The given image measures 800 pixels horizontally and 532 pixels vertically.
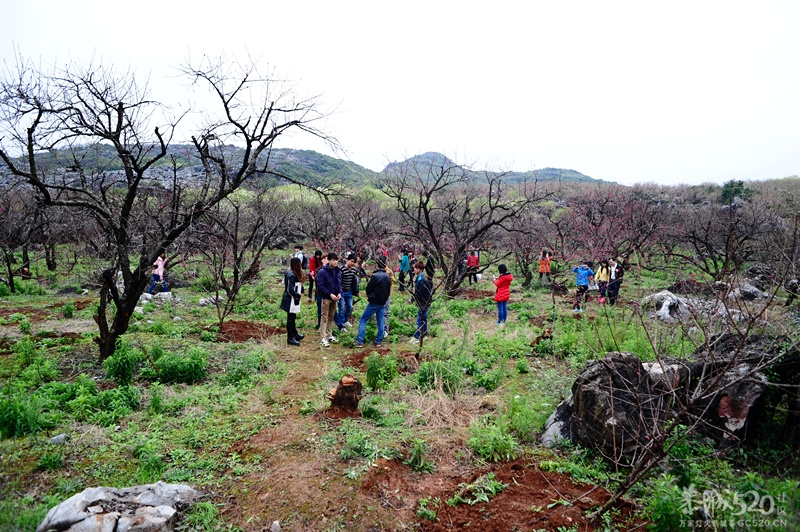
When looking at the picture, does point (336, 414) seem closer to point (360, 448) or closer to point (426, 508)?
point (360, 448)

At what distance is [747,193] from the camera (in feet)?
115

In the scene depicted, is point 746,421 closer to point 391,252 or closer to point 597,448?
point 597,448

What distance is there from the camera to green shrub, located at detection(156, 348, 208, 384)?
6.43 meters

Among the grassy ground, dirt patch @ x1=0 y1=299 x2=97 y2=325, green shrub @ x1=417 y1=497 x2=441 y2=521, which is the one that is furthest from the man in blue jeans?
dirt patch @ x1=0 y1=299 x2=97 y2=325

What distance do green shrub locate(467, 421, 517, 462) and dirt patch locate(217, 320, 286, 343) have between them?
5.74 m

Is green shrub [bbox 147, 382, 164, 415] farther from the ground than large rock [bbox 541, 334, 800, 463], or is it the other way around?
large rock [bbox 541, 334, 800, 463]

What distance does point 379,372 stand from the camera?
644cm

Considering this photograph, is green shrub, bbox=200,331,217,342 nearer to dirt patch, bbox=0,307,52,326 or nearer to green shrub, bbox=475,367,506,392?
dirt patch, bbox=0,307,52,326

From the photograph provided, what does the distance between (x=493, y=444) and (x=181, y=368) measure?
15.8 ft

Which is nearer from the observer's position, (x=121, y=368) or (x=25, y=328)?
(x=121, y=368)

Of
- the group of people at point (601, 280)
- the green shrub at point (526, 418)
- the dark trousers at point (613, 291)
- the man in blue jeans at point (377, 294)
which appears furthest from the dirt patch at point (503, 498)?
the dark trousers at point (613, 291)

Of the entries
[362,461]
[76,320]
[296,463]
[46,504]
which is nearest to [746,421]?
[362,461]

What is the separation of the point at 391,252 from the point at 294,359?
41.6 ft

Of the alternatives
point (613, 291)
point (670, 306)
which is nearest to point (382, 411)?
point (670, 306)
